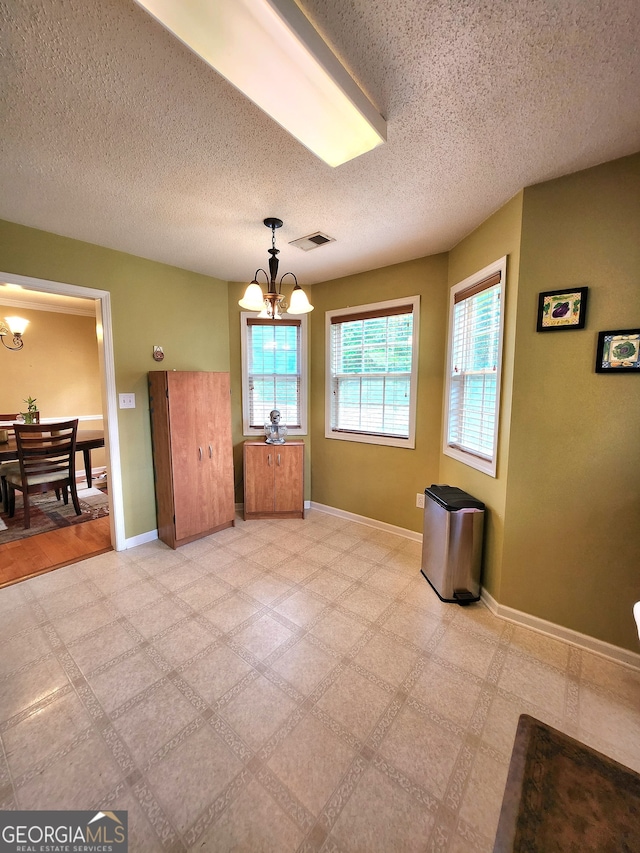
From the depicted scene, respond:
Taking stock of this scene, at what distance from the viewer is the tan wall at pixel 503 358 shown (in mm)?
1865

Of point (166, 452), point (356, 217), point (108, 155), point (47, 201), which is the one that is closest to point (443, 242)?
point (356, 217)

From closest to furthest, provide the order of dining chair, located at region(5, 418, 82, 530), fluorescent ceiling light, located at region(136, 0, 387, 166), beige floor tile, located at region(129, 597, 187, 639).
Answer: fluorescent ceiling light, located at region(136, 0, 387, 166)
beige floor tile, located at region(129, 597, 187, 639)
dining chair, located at region(5, 418, 82, 530)

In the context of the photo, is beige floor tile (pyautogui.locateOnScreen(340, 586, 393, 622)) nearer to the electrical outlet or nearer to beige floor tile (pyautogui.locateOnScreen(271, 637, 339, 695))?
beige floor tile (pyautogui.locateOnScreen(271, 637, 339, 695))

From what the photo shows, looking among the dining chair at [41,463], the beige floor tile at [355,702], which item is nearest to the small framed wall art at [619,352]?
the beige floor tile at [355,702]

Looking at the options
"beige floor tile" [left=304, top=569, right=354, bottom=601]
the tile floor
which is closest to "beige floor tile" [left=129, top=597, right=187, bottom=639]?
the tile floor

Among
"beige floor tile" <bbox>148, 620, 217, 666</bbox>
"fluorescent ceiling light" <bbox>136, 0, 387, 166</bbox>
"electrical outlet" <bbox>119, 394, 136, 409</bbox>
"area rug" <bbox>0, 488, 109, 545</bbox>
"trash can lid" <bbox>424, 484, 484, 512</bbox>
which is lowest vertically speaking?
"beige floor tile" <bbox>148, 620, 217, 666</bbox>

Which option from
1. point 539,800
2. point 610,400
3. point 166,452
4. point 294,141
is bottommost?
point 539,800

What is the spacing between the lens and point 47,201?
6.23 feet

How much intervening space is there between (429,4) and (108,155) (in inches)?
57.0

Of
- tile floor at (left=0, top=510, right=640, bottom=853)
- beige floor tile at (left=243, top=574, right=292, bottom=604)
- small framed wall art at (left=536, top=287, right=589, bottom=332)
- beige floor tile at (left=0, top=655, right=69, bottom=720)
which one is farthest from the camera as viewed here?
beige floor tile at (left=243, top=574, right=292, bottom=604)

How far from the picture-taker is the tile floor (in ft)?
3.55

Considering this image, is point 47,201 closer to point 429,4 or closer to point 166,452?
point 166,452

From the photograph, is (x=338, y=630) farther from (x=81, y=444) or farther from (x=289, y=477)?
(x=81, y=444)

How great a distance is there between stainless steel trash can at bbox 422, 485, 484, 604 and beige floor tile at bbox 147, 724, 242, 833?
59.8 inches
